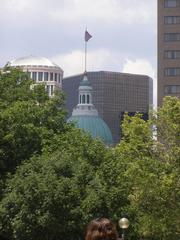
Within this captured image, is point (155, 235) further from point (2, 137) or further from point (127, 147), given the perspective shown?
point (2, 137)

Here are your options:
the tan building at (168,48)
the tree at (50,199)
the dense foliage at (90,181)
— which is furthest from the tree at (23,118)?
the tan building at (168,48)

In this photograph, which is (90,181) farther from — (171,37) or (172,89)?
(171,37)

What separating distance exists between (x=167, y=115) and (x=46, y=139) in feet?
29.5

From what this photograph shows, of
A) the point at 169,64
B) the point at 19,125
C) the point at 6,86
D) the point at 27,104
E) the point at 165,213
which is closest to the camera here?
the point at 165,213

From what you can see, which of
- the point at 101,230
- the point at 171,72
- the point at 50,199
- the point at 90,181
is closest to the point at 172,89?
the point at 171,72

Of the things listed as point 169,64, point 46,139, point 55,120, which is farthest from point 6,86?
point 169,64

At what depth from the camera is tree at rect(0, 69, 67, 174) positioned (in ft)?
145

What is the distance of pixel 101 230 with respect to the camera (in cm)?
567

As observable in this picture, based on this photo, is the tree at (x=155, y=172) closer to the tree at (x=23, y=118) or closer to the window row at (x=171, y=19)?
the tree at (x=23, y=118)

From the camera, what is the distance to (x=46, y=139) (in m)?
45.8

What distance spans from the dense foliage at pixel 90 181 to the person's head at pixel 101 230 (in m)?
31.3

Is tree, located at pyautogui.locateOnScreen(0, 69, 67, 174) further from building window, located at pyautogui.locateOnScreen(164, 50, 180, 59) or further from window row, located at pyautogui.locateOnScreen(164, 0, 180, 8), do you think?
window row, located at pyautogui.locateOnScreen(164, 0, 180, 8)

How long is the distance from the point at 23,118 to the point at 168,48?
79.5 m

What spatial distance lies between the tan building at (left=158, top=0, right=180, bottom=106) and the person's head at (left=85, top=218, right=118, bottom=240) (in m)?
115
